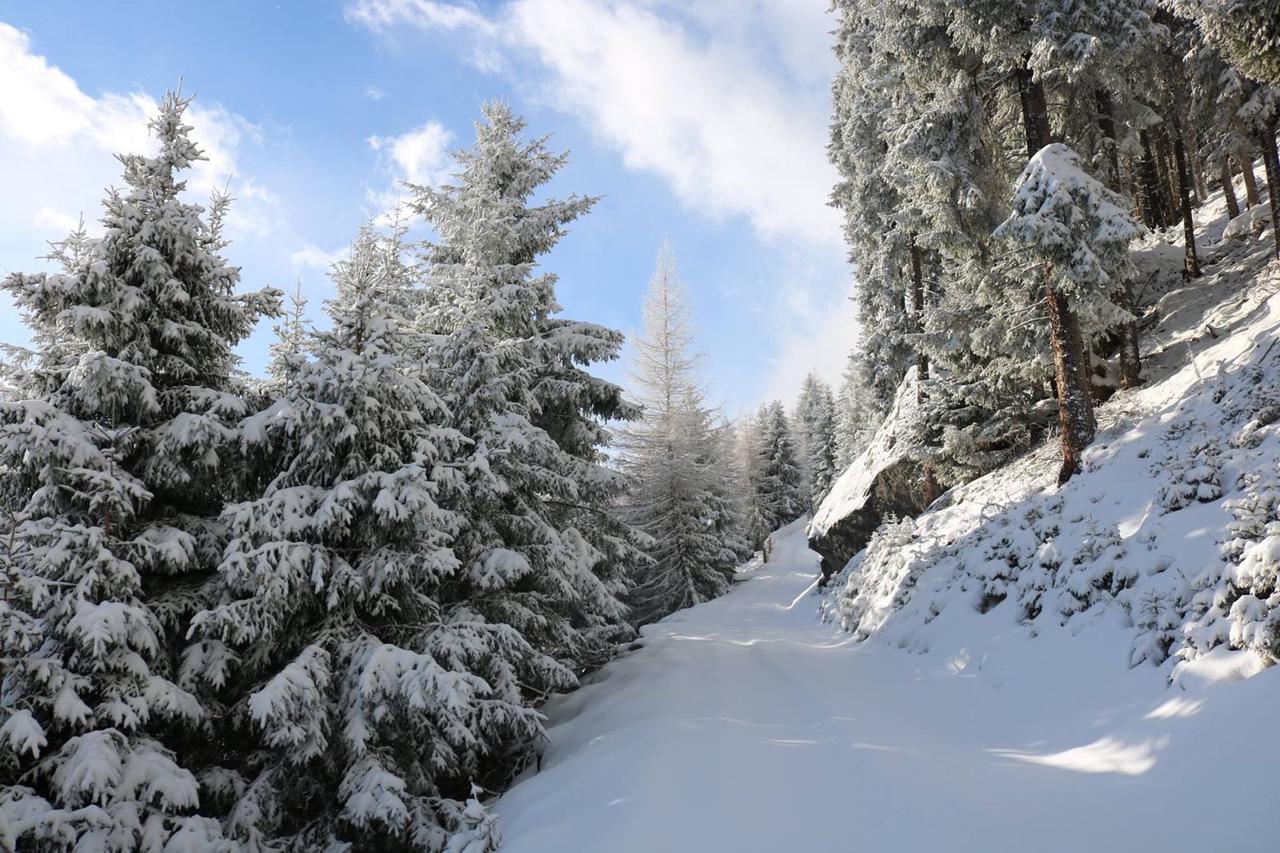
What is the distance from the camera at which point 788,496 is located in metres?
53.4

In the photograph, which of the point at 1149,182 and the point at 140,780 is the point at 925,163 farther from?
the point at 1149,182

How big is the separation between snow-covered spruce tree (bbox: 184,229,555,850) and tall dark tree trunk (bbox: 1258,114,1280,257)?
61.0ft

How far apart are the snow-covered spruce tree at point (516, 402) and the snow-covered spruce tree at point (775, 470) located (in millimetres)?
36361

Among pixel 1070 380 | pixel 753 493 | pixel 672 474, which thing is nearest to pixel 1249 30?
A: pixel 1070 380

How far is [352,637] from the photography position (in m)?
8.00

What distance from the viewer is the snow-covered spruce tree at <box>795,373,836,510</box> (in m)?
53.3

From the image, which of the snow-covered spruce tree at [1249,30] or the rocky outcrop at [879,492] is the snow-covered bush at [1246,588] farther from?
the rocky outcrop at [879,492]

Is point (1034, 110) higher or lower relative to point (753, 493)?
higher

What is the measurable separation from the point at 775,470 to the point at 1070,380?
40940 millimetres

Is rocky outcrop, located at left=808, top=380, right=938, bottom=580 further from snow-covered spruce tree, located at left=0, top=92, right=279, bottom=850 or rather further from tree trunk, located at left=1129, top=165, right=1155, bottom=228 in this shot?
snow-covered spruce tree, located at left=0, top=92, right=279, bottom=850

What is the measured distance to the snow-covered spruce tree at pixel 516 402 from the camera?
10.2 metres

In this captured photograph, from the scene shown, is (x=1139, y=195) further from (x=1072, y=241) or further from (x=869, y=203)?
(x=1072, y=241)

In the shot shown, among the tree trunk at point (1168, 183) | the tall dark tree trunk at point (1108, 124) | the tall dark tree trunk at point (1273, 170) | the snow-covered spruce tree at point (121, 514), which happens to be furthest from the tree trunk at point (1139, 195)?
the snow-covered spruce tree at point (121, 514)

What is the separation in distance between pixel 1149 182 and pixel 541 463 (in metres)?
29.2
